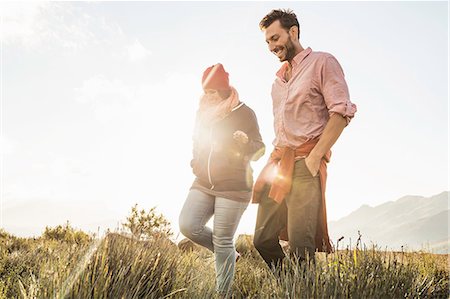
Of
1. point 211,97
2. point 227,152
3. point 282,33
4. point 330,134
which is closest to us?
point 330,134

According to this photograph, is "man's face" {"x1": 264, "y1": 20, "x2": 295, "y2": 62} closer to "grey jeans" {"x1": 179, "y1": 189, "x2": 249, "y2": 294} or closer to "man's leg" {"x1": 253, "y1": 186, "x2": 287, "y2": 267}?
"man's leg" {"x1": 253, "y1": 186, "x2": 287, "y2": 267}

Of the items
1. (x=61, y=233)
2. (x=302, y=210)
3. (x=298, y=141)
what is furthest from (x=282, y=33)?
(x=61, y=233)

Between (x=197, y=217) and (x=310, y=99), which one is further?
(x=197, y=217)

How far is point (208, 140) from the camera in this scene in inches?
149

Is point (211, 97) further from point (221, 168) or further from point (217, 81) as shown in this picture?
point (221, 168)

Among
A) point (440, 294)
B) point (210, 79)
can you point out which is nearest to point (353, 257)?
point (210, 79)

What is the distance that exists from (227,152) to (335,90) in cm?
128

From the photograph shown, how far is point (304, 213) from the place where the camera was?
106 inches

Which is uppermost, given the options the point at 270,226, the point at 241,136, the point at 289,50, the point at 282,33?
the point at 282,33

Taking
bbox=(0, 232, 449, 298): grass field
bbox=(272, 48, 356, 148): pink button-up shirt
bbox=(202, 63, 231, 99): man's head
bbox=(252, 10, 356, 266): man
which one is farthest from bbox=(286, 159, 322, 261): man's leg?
bbox=(202, 63, 231, 99): man's head

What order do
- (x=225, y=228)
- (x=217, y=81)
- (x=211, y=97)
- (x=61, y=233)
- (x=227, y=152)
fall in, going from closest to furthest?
(x=225, y=228)
(x=227, y=152)
(x=217, y=81)
(x=211, y=97)
(x=61, y=233)

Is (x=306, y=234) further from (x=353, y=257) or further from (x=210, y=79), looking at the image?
(x=210, y=79)

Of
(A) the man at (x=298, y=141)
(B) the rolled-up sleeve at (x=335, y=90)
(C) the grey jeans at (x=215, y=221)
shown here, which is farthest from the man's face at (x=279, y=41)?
(C) the grey jeans at (x=215, y=221)

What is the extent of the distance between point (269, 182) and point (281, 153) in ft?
0.91
